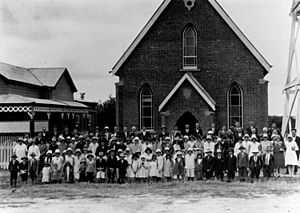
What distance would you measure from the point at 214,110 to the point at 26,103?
33.2 feet

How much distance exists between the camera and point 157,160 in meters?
17.1

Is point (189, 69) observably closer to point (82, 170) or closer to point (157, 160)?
point (157, 160)

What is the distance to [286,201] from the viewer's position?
476 inches

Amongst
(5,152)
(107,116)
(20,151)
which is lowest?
(5,152)

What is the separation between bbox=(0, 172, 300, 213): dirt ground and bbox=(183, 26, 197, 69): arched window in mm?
10235

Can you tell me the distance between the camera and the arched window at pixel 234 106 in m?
25.0

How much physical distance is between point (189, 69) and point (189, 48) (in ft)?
3.60

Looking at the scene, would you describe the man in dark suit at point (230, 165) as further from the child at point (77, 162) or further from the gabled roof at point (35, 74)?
the gabled roof at point (35, 74)

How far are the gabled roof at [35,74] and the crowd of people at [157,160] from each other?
1682 centimetres

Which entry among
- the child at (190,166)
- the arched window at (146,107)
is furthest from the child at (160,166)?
the arched window at (146,107)

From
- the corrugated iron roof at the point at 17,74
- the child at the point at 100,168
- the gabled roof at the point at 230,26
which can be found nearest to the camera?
the child at the point at 100,168

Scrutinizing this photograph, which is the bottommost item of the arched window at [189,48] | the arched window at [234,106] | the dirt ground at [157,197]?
the dirt ground at [157,197]

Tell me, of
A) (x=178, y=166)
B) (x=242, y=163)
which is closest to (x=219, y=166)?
(x=242, y=163)

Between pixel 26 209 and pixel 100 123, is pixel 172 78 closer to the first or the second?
pixel 26 209
